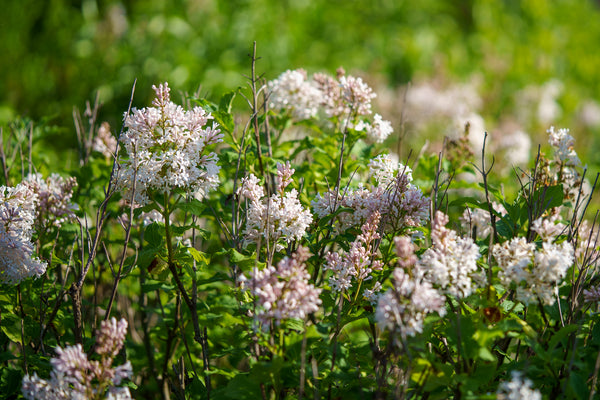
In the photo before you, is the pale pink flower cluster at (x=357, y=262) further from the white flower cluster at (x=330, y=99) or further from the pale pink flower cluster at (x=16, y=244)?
the pale pink flower cluster at (x=16, y=244)

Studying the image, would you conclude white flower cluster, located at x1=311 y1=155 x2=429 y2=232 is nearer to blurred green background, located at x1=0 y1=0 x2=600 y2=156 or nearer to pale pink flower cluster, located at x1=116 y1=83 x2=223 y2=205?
pale pink flower cluster, located at x1=116 y1=83 x2=223 y2=205

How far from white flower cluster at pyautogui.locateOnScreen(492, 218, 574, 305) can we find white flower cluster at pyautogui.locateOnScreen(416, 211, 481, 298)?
10cm

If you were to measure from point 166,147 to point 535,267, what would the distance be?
3.41 ft

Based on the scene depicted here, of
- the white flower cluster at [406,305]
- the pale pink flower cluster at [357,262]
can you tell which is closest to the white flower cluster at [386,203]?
the pale pink flower cluster at [357,262]

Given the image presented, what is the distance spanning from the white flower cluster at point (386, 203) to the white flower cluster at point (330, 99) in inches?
14.2

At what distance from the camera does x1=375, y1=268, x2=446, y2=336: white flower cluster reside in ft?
4.28

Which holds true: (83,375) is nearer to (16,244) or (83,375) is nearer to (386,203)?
(16,244)

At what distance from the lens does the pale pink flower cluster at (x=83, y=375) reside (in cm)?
133

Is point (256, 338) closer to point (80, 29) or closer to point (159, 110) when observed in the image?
point (159, 110)

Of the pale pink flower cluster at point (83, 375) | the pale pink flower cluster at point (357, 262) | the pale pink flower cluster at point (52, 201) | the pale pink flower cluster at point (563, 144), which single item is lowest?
the pale pink flower cluster at point (83, 375)

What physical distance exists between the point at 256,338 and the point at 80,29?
624cm

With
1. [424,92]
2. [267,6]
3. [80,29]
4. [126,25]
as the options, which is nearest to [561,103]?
[424,92]

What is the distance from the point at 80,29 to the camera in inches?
262

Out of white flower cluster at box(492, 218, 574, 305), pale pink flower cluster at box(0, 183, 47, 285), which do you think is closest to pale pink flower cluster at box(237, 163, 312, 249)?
white flower cluster at box(492, 218, 574, 305)
